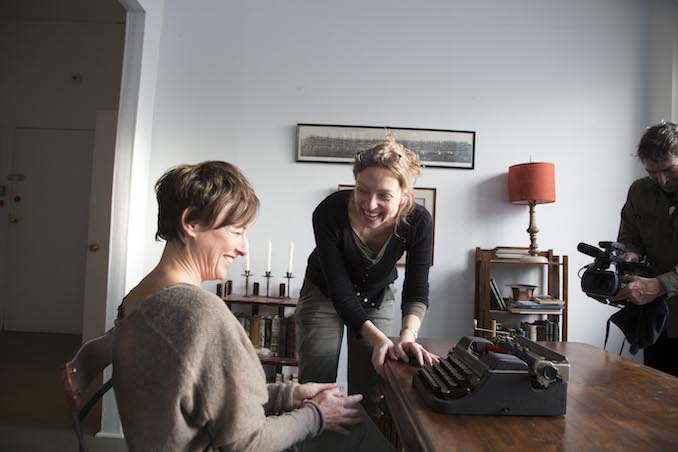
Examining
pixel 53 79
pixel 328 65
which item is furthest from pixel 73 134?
pixel 328 65

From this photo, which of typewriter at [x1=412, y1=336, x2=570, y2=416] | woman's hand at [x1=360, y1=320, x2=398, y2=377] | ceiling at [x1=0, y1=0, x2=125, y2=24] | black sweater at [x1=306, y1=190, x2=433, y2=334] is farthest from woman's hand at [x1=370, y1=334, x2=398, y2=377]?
ceiling at [x1=0, y1=0, x2=125, y2=24]

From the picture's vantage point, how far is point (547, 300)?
304 centimetres

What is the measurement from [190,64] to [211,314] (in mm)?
2983

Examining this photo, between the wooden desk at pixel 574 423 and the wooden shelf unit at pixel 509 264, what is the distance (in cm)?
182

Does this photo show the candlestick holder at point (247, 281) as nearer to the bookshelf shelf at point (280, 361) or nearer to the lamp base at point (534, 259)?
the bookshelf shelf at point (280, 361)

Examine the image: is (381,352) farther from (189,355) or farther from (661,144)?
(661,144)

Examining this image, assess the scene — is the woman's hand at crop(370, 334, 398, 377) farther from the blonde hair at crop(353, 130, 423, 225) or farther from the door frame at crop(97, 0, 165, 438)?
the door frame at crop(97, 0, 165, 438)

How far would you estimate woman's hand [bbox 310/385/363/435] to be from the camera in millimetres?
1052

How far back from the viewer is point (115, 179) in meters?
2.62

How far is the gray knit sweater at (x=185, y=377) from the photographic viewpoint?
759mm

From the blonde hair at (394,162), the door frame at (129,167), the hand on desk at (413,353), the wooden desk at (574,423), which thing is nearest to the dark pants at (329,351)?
the hand on desk at (413,353)

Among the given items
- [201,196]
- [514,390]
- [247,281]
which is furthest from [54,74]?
[514,390]

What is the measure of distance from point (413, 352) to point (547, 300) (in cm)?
206

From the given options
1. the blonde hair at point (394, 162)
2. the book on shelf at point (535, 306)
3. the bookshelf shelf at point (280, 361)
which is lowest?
the bookshelf shelf at point (280, 361)
